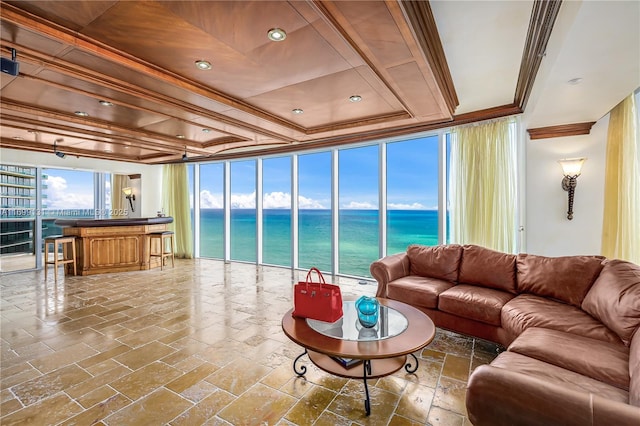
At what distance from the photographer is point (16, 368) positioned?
2445mm

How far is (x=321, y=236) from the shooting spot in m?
14.8

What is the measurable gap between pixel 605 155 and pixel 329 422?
12.7ft

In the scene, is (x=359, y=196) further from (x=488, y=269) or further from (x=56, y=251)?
(x=56, y=251)

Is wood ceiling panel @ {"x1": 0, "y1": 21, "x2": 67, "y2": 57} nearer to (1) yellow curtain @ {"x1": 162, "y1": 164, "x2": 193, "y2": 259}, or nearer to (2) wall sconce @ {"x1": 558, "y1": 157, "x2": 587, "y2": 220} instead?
(2) wall sconce @ {"x1": 558, "y1": 157, "x2": 587, "y2": 220}

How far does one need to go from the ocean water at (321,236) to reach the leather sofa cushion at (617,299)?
7.98 m

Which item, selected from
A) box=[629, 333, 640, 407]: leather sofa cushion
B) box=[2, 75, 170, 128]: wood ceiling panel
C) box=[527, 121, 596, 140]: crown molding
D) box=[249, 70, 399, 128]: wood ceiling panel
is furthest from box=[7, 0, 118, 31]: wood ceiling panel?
box=[527, 121, 596, 140]: crown molding

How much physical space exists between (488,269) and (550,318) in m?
0.99

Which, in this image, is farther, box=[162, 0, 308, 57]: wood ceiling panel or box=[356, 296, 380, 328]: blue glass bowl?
box=[356, 296, 380, 328]: blue glass bowl

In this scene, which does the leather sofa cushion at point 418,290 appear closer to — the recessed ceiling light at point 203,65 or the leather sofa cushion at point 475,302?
the leather sofa cushion at point 475,302

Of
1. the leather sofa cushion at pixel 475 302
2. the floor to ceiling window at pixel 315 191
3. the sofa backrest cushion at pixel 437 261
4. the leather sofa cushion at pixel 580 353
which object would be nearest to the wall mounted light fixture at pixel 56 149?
the sofa backrest cushion at pixel 437 261

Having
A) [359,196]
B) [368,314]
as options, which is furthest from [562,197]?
[359,196]

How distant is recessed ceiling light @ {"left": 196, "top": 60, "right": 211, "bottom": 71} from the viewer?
2518mm

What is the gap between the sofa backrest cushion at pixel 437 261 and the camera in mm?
3549

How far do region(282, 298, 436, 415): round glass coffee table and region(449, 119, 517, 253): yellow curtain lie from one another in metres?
2.23
